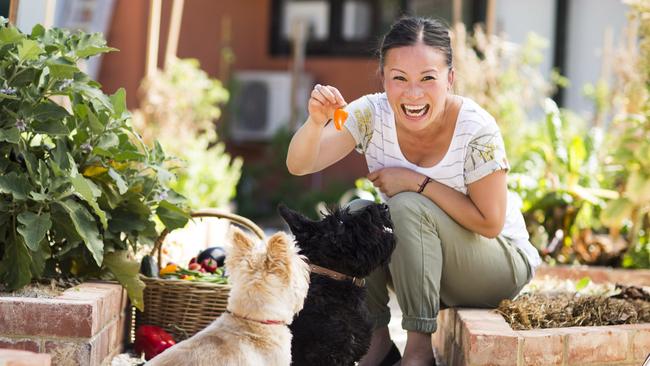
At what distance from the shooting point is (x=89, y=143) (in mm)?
4070

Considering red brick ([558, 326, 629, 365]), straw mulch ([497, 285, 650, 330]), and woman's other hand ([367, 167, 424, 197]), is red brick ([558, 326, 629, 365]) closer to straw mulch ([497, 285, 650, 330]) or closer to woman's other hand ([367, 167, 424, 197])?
straw mulch ([497, 285, 650, 330])

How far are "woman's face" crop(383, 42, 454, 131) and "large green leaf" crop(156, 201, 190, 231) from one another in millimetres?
1052

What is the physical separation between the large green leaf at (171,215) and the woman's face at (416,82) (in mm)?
1052

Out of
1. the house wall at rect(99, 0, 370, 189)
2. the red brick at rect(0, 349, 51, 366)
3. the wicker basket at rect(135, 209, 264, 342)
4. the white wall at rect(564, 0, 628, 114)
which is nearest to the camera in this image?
the red brick at rect(0, 349, 51, 366)

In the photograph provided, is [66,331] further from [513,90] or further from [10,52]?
[513,90]

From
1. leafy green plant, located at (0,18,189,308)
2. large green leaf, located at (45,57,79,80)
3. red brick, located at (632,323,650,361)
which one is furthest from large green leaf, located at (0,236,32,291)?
red brick, located at (632,323,650,361)

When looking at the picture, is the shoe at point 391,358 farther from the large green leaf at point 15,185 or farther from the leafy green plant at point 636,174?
the leafy green plant at point 636,174

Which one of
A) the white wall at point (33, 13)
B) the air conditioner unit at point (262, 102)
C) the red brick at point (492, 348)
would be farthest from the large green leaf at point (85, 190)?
the air conditioner unit at point (262, 102)

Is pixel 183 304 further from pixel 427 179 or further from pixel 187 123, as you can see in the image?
pixel 187 123

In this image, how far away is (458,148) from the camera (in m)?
4.15

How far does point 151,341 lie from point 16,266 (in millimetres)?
→ 743

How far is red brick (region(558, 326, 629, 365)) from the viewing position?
3.84 m

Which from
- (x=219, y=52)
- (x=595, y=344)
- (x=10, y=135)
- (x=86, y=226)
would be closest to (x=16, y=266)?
(x=86, y=226)

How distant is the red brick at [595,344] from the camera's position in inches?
151
